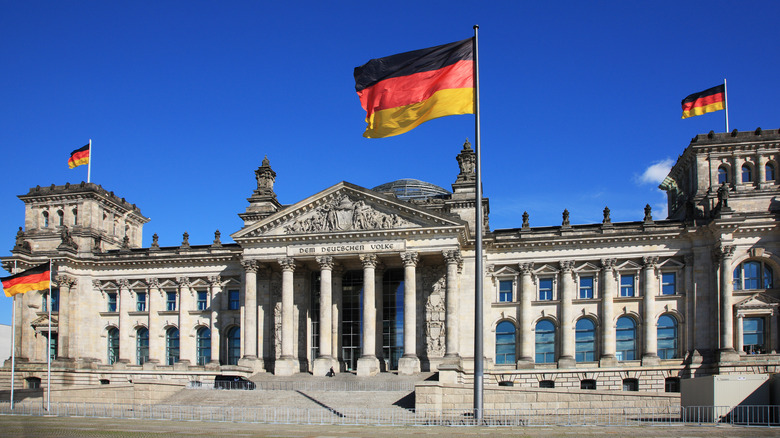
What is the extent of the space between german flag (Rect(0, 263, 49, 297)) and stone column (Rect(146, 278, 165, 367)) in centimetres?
1590

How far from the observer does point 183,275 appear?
6731cm

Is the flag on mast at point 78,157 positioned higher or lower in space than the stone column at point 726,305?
higher

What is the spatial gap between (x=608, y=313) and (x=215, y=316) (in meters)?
32.7

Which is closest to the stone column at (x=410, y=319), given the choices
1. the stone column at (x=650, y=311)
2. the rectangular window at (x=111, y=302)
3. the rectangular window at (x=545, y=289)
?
the rectangular window at (x=545, y=289)

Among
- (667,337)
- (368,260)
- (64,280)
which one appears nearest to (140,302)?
(64,280)

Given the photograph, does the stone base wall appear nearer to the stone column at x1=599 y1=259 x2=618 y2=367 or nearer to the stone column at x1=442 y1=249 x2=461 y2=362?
the stone column at x1=442 y1=249 x2=461 y2=362

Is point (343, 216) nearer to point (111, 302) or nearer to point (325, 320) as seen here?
point (325, 320)

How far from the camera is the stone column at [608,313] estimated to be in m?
57.3

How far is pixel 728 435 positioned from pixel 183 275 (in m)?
50.6

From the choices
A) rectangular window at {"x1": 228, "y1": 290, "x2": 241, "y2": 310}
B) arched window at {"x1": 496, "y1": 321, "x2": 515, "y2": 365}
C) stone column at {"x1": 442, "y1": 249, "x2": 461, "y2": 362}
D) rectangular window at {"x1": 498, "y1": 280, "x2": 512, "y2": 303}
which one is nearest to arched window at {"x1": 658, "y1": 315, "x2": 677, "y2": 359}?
arched window at {"x1": 496, "y1": 321, "x2": 515, "y2": 365}

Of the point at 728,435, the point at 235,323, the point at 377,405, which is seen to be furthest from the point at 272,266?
the point at 728,435

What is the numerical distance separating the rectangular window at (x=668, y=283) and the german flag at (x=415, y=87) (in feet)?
112

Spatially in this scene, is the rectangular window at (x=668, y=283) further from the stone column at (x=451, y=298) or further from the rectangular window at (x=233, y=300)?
the rectangular window at (x=233, y=300)

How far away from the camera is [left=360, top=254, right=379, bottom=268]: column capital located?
56.3 m
